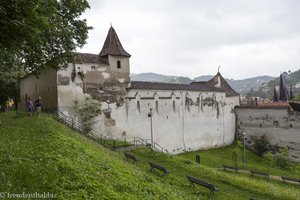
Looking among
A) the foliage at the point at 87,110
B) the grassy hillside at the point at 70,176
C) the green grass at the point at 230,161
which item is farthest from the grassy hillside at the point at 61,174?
the green grass at the point at 230,161

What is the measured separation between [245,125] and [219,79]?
805 centimetres

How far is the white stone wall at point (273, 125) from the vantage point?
1704 inches

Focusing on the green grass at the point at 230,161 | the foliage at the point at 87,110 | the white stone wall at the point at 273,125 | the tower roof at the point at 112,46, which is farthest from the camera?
the white stone wall at the point at 273,125

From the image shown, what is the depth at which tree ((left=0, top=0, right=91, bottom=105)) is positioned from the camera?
11.8 m

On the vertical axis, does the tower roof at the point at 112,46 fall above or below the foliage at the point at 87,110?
above

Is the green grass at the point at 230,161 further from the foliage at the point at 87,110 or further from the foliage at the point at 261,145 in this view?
the foliage at the point at 87,110

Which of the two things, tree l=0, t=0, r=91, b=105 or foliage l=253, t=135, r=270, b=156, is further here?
foliage l=253, t=135, r=270, b=156

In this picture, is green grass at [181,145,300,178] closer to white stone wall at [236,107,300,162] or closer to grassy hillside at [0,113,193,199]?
white stone wall at [236,107,300,162]

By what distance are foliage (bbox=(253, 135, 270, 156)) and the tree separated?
101 feet

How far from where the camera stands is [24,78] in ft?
128

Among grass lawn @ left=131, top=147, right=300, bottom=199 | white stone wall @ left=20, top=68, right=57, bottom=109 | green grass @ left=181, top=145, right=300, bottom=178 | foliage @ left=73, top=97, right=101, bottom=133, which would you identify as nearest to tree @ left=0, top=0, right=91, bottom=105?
white stone wall @ left=20, top=68, right=57, bottom=109

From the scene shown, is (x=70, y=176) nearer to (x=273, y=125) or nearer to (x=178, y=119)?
(x=178, y=119)

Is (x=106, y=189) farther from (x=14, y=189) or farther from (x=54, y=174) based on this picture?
(x=14, y=189)

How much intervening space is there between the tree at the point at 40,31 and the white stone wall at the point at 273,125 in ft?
101
